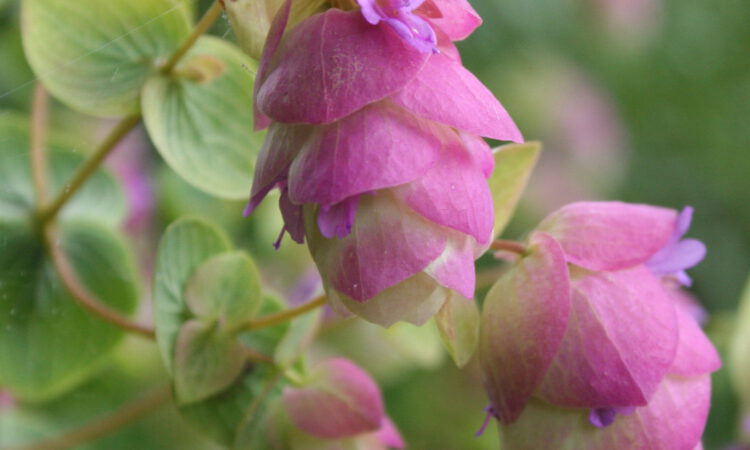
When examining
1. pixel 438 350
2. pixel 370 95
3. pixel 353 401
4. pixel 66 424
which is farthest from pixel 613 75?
pixel 370 95

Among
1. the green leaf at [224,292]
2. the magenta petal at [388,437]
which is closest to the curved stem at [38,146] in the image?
the green leaf at [224,292]

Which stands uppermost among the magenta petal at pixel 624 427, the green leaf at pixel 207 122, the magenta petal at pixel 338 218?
the magenta petal at pixel 338 218

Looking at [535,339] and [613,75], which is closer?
[535,339]

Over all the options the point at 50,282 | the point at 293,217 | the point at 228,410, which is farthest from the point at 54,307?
the point at 293,217

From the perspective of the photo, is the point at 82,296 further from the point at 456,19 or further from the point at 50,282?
the point at 456,19

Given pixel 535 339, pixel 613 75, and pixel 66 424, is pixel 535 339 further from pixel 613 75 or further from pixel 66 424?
pixel 613 75

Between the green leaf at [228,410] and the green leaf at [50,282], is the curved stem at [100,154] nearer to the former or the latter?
the green leaf at [50,282]
